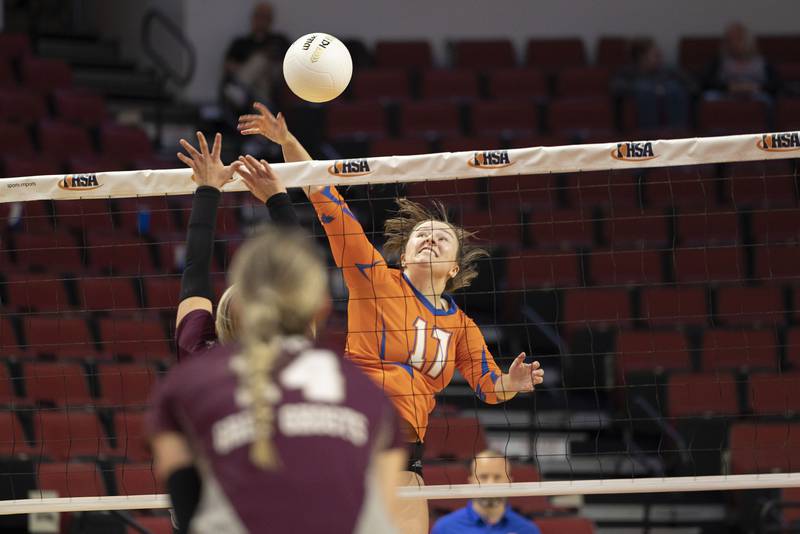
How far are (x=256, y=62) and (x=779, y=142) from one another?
10.0 m

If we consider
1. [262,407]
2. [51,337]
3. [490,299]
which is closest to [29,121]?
[51,337]

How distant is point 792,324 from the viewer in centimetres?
1112

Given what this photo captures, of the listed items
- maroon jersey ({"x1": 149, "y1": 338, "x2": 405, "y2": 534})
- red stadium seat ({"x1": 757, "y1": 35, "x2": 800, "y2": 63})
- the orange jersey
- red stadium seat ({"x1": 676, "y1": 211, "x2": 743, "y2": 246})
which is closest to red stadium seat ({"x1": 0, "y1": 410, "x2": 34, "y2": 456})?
the orange jersey

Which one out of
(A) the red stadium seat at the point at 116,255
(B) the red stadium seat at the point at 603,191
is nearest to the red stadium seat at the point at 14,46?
(A) the red stadium seat at the point at 116,255

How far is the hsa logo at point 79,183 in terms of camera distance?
19.2 ft

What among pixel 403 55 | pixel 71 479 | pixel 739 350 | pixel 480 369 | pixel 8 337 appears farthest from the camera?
pixel 403 55

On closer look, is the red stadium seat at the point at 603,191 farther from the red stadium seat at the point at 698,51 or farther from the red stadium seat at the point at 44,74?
A: the red stadium seat at the point at 44,74

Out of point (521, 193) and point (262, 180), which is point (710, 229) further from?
point (262, 180)

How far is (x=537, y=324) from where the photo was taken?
28.1 ft

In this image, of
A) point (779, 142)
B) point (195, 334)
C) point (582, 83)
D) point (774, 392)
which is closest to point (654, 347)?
point (774, 392)

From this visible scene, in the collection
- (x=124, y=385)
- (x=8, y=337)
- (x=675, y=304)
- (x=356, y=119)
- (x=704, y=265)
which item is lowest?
(x=124, y=385)

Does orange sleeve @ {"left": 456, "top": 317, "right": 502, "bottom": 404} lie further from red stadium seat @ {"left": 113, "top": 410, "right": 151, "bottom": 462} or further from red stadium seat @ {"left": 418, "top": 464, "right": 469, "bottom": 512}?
red stadium seat @ {"left": 113, "top": 410, "right": 151, "bottom": 462}

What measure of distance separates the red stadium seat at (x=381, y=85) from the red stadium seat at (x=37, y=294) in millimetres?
5657

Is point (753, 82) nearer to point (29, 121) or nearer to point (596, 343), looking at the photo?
point (596, 343)
